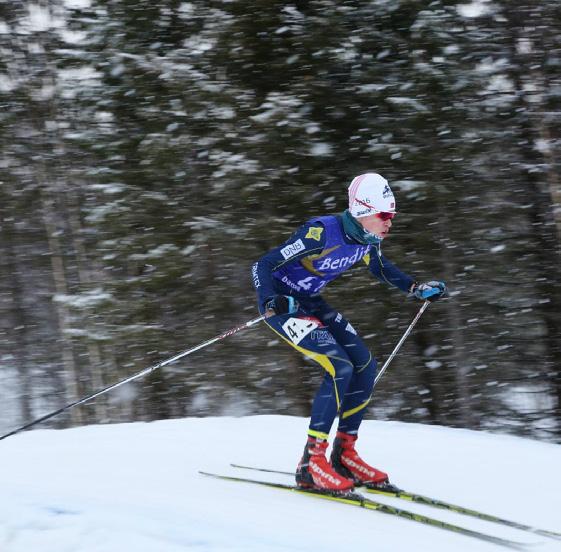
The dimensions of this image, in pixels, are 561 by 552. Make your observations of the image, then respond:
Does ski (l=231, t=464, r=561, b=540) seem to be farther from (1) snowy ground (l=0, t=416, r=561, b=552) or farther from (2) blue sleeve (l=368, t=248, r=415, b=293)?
(2) blue sleeve (l=368, t=248, r=415, b=293)

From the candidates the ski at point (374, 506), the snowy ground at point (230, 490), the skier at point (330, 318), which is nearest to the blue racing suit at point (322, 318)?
the skier at point (330, 318)

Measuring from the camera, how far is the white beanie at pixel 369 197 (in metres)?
4.04

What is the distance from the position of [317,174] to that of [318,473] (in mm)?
5518

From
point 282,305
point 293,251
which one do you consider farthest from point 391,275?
point 282,305

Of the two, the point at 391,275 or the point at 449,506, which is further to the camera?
the point at 391,275

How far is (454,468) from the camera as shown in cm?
462

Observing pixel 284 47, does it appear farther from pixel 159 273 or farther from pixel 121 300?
pixel 121 300

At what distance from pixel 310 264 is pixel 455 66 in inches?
208

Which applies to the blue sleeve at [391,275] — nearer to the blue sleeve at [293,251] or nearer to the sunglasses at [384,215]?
the sunglasses at [384,215]

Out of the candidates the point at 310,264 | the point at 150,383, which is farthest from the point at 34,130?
the point at 310,264

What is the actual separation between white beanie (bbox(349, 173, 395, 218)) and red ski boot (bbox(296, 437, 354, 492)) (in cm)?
133

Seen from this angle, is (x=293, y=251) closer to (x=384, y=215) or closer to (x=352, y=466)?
(x=384, y=215)

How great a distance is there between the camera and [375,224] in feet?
13.4

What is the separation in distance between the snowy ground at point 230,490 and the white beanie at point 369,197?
161cm
